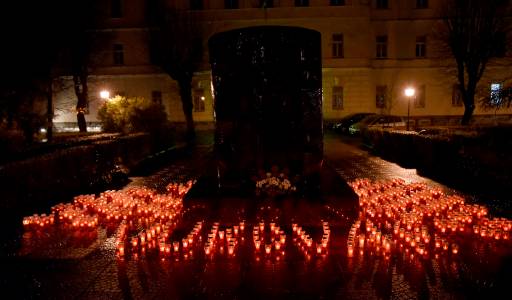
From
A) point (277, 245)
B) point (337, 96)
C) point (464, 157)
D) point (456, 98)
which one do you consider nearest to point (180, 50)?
point (337, 96)

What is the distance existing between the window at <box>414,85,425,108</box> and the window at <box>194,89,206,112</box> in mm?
17761

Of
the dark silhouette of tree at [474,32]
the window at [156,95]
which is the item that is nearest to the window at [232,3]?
the window at [156,95]

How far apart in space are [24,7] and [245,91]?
1339 cm

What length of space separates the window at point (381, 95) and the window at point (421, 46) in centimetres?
413

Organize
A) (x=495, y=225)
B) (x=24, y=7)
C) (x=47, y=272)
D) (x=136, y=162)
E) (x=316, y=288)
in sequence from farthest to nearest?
(x=24, y=7) < (x=136, y=162) < (x=495, y=225) < (x=47, y=272) < (x=316, y=288)

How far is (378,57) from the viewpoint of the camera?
36375 mm

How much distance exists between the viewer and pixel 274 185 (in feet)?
29.6

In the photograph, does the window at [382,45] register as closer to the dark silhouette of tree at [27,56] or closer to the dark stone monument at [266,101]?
the dark silhouette of tree at [27,56]

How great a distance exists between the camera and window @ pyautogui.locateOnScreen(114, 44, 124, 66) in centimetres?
3662

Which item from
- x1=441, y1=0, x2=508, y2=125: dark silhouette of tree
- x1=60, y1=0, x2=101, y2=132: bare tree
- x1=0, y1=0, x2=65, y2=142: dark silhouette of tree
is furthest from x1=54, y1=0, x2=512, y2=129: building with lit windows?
x1=0, y1=0, x2=65, y2=142: dark silhouette of tree

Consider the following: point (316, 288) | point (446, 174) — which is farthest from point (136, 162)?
point (316, 288)

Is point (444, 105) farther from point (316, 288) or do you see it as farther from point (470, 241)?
point (316, 288)

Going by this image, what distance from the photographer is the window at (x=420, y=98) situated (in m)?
36.1

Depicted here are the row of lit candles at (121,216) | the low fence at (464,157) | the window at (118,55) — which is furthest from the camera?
the window at (118,55)
